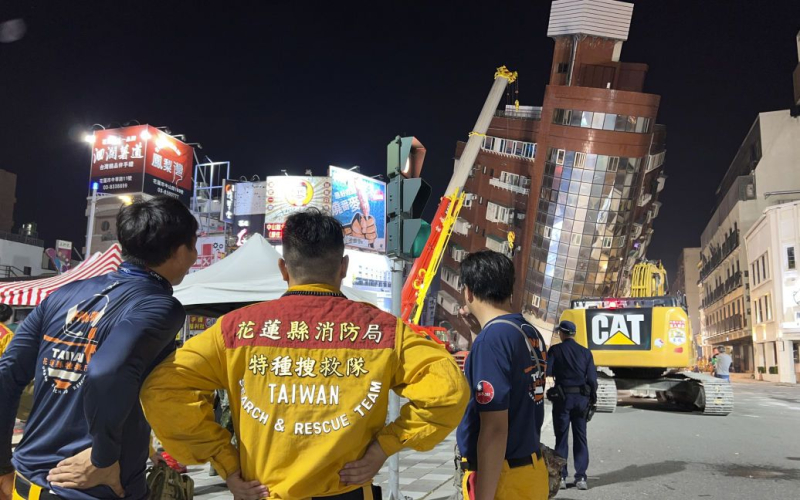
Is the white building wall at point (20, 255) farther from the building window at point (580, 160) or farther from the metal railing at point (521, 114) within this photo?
the building window at point (580, 160)

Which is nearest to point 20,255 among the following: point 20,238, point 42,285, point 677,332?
point 20,238

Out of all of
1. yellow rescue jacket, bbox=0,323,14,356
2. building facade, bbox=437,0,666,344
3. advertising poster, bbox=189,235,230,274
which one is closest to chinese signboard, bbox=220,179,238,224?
advertising poster, bbox=189,235,230,274

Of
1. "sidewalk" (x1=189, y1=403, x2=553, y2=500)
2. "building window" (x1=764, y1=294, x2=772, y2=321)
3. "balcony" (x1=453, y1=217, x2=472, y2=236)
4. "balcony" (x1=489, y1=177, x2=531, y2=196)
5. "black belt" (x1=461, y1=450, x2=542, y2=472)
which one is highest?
"balcony" (x1=489, y1=177, x2=531, y2=196)

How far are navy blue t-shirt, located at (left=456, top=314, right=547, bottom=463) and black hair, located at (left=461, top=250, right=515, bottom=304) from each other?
→ 161 millimetres

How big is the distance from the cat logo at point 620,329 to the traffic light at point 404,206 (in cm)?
1105

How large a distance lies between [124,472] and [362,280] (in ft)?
129

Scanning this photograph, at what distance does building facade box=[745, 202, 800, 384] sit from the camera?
4159 centimetres

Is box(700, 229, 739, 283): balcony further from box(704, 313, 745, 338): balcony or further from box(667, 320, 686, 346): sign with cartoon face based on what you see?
box(667, 320, 686, 346): sign with cartoon face

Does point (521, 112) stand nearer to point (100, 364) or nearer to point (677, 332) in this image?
point (677, 332)

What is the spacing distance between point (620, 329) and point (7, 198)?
6998 centimetres

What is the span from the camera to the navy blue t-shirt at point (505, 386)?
2662 millimetres

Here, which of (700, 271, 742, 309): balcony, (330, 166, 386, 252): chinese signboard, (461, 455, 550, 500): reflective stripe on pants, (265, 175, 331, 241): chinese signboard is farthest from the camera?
(700, 271, 742, 309): balcony

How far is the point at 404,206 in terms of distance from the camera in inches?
236

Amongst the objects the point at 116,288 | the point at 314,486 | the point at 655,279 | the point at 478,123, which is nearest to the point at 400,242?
the point at 116,288
